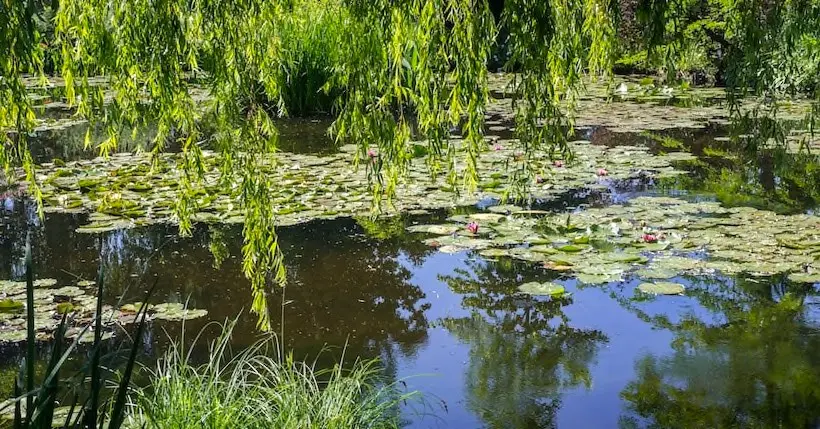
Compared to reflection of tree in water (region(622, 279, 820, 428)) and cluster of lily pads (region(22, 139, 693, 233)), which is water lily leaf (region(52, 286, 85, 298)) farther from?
reflection of tree in water (region(622, 279, 820, 428))

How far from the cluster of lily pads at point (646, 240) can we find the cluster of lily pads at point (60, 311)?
1.39 metres

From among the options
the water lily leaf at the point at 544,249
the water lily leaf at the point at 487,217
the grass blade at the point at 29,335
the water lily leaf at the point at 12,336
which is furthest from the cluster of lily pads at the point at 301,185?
the grass blade at the point at 29,335

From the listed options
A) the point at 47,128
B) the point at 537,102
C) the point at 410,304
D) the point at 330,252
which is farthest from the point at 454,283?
the point at 47,128

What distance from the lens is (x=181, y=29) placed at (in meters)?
2.39

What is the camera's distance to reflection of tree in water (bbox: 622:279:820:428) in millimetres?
2779

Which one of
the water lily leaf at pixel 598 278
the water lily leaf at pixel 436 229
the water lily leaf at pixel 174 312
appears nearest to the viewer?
the water lily leaf at pixel 174 312

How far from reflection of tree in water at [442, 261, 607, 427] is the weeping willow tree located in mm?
854

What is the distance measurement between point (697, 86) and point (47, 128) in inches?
304

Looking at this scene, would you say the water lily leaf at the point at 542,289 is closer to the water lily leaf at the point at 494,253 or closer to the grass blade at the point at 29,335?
the water lily leaf at the point at 494,253

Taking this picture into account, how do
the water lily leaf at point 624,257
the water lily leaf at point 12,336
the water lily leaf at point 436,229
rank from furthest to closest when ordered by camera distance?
the water lily leaf at point 436,229 → the water lily leaf at point 624,257 → the water lily leaf at point 12,336

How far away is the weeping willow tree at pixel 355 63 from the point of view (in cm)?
218

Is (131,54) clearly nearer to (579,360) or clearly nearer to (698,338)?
(579,360)

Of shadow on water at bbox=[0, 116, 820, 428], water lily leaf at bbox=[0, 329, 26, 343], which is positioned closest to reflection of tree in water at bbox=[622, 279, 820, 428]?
shadow on water at bbox=[0, 116, 820, 428]

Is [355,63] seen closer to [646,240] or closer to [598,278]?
[598,278]
